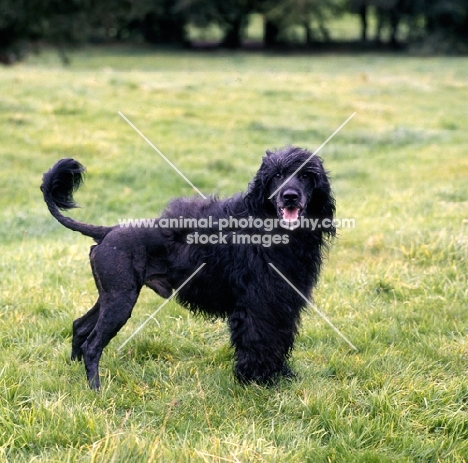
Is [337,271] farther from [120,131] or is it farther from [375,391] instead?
[120,131]

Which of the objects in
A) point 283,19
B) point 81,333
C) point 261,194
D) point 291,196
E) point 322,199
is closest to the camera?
point 291,196

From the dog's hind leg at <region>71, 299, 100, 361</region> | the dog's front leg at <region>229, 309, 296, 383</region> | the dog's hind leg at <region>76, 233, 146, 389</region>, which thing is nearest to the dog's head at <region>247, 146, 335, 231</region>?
the dog's front leg at <region>229, 309, 296, 383</region>

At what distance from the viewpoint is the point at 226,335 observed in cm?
471

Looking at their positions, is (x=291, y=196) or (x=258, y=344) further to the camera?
(x=258, y=344)

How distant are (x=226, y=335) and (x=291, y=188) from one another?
1653 mm

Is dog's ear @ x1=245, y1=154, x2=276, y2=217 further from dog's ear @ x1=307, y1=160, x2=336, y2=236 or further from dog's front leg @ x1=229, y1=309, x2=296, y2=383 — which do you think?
dog's front leg @ x1=229, y1=309, x2=296, y2=383

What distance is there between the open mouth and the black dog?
119mm

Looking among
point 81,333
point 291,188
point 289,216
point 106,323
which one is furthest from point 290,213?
point 81,333

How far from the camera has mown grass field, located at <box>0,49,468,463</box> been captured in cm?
322

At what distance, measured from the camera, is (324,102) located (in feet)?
51.5

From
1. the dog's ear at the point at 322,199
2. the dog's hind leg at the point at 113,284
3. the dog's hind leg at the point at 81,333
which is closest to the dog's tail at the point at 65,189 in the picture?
the dog's hind leg at the point at 113,284

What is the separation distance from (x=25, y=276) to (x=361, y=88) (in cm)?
1529

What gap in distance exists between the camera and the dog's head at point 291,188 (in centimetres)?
351

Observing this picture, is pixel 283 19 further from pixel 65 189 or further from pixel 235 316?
pixel 235 316
